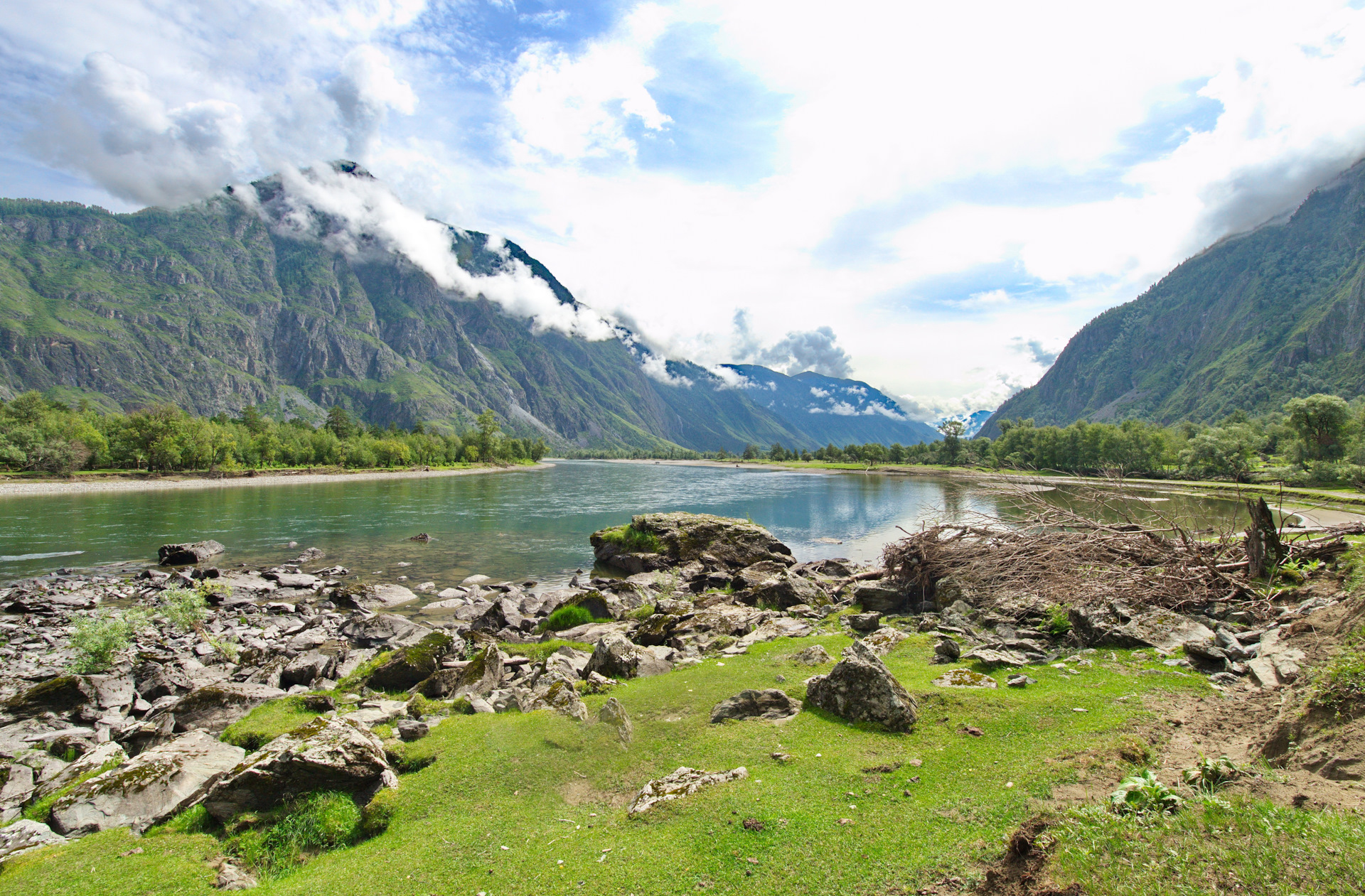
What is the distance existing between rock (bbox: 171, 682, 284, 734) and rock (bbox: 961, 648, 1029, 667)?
53.8 feet

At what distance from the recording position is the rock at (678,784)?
314 inches

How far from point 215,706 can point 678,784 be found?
1145 cm

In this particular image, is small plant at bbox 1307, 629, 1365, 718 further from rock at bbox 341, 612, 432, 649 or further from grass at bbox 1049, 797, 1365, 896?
rock at bbox 341, 612, 432, 649

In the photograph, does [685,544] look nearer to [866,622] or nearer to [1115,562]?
[866,622]

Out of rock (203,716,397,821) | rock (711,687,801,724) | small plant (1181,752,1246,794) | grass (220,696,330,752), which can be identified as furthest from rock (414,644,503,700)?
small plant (1181,752,1246,794)

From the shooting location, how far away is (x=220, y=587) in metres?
28.5

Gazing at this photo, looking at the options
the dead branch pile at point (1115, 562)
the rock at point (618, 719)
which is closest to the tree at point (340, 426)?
the rock at point (618, 719)

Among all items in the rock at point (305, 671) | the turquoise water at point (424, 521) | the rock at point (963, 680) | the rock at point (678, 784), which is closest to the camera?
the rock at point (678, 784)

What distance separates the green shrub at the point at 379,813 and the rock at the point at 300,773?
1.10 ft

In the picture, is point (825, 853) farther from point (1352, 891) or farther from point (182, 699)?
point (182, 699)

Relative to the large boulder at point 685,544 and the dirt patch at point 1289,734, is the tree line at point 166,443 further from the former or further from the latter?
the dirt patch at point 1289,734

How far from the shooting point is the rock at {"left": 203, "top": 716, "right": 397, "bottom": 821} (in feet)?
27.5

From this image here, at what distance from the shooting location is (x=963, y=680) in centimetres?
1156

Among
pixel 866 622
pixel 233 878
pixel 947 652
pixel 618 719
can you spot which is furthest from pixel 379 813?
pixel 866 622
